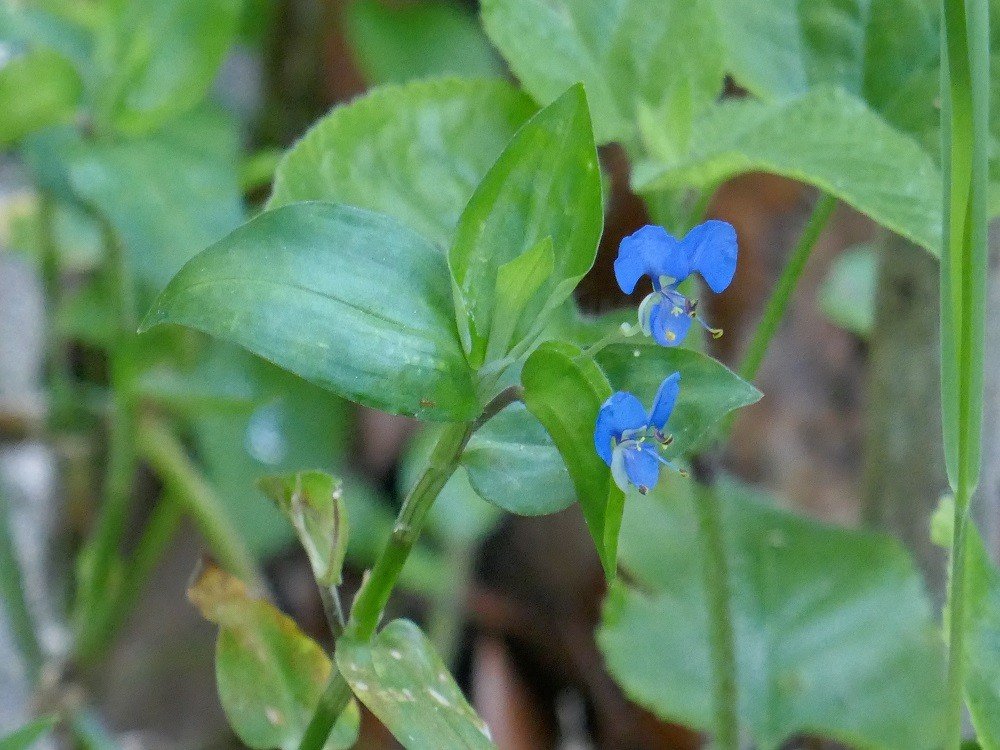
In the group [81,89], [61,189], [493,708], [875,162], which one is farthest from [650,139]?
[493,708]

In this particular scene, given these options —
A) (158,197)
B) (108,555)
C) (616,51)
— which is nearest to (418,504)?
(616,51)

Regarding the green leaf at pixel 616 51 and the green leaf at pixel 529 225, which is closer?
the green leaf at pixel 529 225

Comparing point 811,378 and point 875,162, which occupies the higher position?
point 875,162

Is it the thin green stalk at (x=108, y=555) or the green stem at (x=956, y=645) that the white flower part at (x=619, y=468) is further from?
the thin green stalk at (x=108, y=555)

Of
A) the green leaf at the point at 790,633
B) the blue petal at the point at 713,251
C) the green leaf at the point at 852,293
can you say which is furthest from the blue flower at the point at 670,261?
the green leaf at the point at 852,293

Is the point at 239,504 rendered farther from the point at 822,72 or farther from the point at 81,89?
the point at 822,72
